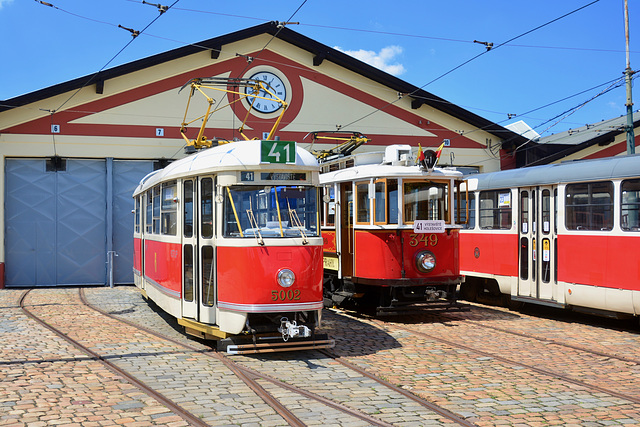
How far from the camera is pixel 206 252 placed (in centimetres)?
901

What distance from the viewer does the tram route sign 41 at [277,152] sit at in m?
8.67

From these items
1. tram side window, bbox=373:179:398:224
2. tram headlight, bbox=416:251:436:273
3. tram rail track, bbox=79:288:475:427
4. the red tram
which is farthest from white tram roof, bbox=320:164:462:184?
tram rail track, bbox=79:288:475:427

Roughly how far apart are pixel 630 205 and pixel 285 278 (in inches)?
226

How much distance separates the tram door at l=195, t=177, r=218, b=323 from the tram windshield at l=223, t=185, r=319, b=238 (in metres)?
0.33

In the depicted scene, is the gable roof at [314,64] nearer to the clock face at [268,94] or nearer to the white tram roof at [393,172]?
the clock face at [268,94]

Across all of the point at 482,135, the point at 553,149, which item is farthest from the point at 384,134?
the point at 553,149

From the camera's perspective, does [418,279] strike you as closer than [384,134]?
Yes

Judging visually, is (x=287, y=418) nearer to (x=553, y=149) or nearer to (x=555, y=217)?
(x=555, y=217)

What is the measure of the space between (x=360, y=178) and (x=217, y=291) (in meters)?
4.19

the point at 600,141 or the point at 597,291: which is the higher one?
the point at 600,141

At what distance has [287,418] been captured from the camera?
5.76 metres

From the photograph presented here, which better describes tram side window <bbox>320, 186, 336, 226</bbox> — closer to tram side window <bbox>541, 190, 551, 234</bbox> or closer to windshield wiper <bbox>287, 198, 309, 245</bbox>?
tram side window <bbox>541, 190, 551, 234</bbox>

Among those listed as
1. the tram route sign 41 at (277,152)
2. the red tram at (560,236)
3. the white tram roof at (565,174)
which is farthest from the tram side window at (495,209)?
the tram route sign 41 at (277,152)

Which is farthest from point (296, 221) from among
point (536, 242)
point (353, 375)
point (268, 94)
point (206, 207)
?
point (268, 94)
